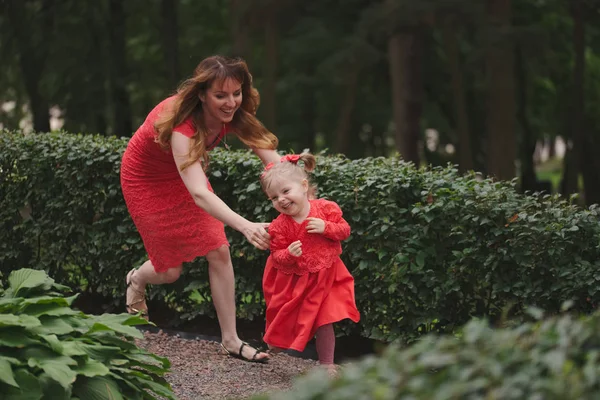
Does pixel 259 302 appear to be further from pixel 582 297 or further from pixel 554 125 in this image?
pixel 554 125

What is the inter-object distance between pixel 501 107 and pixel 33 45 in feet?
32.5

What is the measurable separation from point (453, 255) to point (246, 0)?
1085cm

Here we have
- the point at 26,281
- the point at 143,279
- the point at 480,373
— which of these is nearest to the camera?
the point at 480,373

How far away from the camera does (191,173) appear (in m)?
5.33

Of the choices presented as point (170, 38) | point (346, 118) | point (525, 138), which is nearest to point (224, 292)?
point (170, 38)

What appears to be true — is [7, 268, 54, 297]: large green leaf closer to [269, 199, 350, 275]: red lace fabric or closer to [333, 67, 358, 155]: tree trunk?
[269, 199, 350, 275]: red lace fabric

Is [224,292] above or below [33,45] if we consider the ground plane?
below

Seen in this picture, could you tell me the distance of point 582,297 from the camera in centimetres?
533

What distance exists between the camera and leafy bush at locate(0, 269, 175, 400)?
402 centimetres

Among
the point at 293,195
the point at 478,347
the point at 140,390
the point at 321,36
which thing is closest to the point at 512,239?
the point at 293,195

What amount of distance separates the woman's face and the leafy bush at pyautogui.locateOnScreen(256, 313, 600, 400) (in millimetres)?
3147

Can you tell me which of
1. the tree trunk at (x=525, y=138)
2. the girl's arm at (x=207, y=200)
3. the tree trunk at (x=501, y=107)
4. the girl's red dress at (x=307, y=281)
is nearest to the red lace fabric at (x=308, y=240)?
the girl's red dress at (x=307, y=281)

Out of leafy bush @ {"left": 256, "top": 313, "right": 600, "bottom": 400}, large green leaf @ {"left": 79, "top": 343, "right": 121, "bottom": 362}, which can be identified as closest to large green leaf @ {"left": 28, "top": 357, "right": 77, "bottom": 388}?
large green leaf @ {"left": 79, "top": 343, "right": 121, "bottom": 362}

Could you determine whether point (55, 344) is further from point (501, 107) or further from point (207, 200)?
point (501, 107)
